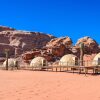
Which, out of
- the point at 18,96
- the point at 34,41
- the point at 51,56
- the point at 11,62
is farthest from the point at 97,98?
the point at 34,41

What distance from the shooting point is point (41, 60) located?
139 ft

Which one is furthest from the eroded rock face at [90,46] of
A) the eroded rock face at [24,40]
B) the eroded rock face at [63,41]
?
the eroded rock face at [24,40]

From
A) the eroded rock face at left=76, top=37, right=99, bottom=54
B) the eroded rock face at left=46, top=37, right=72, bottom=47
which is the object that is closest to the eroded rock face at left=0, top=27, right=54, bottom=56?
the eroded rock face at left=46, top=37, right=72, bottom=47

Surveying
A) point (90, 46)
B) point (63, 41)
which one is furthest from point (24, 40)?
point (90, 46)

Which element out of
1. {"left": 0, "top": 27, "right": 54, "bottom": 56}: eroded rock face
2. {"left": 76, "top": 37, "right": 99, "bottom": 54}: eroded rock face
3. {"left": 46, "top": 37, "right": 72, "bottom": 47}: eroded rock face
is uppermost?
{"left": 0, "top": 27, "right": 54, "bottom": 56}: eroded rock face

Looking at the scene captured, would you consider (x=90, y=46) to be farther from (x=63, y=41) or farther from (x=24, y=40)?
(x=24, y=40)

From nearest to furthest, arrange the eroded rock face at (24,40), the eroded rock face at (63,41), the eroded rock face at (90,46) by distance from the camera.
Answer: the eroded rock face at (90,46) → the eroded rock face at (63,41) → the eroded rock face at (24,40)

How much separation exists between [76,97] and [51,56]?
4566 cm

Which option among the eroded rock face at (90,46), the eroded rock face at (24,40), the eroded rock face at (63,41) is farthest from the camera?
the eroded rock face at (24,40)

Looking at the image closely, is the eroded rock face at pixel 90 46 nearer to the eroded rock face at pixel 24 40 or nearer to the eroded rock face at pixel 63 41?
the eroded rock face at pixel 63 41

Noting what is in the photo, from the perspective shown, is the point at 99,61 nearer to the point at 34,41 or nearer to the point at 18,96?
the point at 18,96

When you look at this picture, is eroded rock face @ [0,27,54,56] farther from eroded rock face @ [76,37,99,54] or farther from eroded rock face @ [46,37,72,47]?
eroded rock face @ [76,37,99,54]

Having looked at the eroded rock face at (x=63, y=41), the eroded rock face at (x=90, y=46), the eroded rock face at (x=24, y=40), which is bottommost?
the eroded rock face at (x=90, y=46)

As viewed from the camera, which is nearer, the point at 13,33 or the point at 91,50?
the point at 91,50
